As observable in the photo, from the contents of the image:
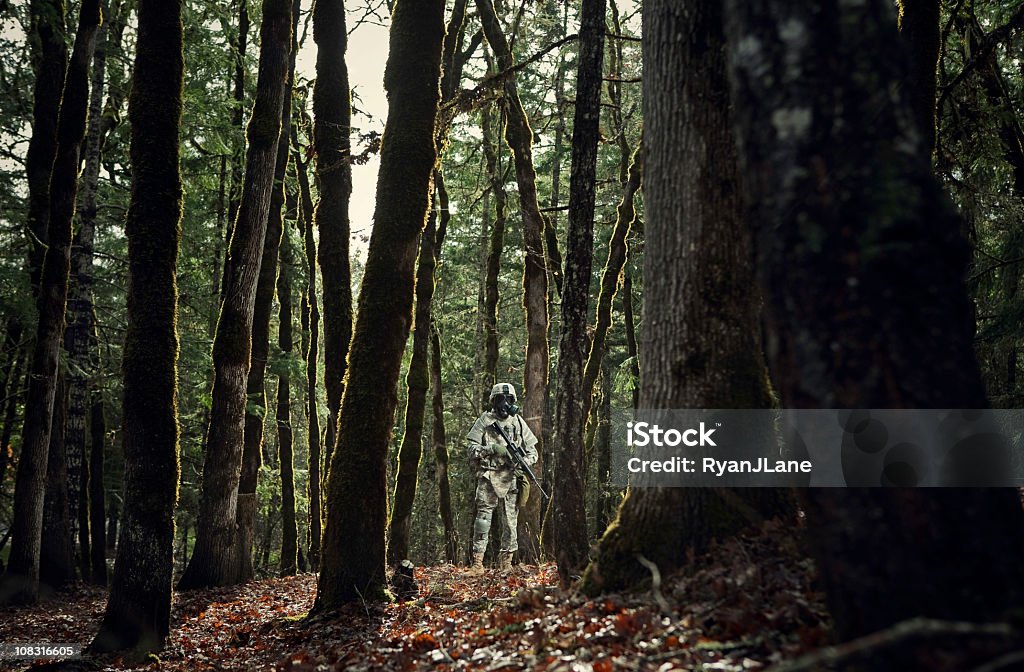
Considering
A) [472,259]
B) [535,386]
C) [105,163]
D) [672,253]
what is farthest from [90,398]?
[672,253]

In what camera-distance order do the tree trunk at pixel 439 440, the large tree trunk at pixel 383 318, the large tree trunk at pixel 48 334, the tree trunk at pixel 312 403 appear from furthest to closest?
the tree trunk at pixel 439 440, the tree trunk at pixel 312 403, the large tree trunk at pixel 48 334, the large tree trunk at pixel 383 318

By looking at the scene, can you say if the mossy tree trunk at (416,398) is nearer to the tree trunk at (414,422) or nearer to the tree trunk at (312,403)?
the tree trunk at (414,422)

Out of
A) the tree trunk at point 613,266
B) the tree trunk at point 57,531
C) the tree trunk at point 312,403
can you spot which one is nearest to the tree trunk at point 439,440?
the tree trunk at point 312,403

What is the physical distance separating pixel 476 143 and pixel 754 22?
600 inches

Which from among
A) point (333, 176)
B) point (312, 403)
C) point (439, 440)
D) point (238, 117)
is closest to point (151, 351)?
point (333, 176)

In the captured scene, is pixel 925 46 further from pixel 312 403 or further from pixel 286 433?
pixel 286 433

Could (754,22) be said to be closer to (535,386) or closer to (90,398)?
(535,386)

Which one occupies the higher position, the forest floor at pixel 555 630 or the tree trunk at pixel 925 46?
the tree trunk at pixel 925 46

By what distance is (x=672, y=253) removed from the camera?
5.30 meters

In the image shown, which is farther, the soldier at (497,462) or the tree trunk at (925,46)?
the soldier at (497,462)

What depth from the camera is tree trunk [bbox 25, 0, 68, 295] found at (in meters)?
12.3

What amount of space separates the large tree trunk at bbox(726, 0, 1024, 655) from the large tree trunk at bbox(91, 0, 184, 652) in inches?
252

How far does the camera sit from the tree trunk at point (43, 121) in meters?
12.3

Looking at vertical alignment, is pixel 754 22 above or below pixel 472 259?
below
